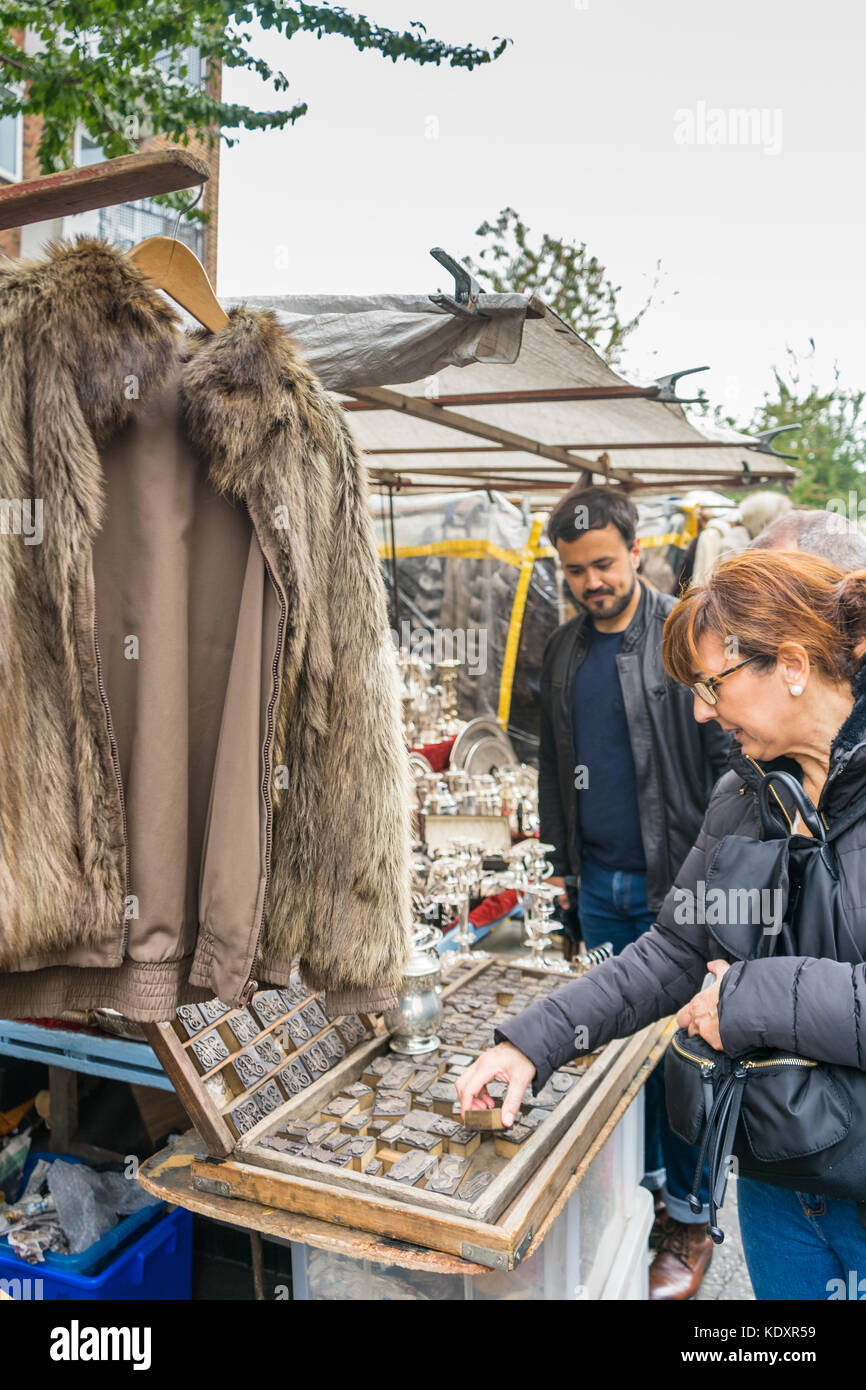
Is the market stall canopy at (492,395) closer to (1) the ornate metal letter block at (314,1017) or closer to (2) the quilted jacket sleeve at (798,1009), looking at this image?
(2) the quilted jacket sleeve at (798,1009)

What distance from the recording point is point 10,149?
937 cm

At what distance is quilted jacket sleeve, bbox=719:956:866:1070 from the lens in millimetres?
1408

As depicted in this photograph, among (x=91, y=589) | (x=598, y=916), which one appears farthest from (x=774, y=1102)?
(x=598, y=916)

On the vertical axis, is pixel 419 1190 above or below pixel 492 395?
below

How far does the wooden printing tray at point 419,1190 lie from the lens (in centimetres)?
158

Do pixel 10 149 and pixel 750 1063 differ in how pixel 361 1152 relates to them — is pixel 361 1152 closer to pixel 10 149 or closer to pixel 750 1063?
pixel 750 1063

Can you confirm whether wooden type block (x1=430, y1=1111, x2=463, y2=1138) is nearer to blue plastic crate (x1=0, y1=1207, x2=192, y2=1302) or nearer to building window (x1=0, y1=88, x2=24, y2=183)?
blue plastic crate (x1=0, y1=1207, x2=192, y2=1302)

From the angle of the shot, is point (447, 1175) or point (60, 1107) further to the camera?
point (60, 1107)

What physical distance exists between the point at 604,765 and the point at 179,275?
2.26 metres

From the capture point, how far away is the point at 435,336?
A: 212 centimetres

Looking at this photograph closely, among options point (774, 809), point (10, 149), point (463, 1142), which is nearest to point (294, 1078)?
point (463, 1142)

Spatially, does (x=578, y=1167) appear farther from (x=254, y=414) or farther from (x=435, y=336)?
(x=435, y=336)

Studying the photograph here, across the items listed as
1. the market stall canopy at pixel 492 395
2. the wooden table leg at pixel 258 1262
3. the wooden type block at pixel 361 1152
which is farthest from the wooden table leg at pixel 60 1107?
the market stall canopy at pixel 492 395

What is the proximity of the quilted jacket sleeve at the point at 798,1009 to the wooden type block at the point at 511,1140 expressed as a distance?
0.57 m
